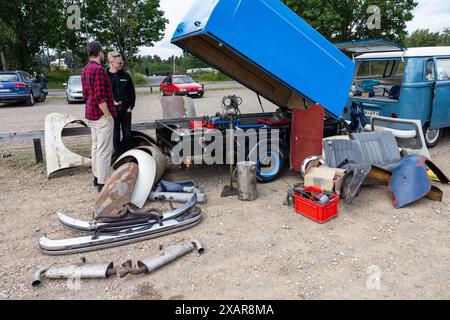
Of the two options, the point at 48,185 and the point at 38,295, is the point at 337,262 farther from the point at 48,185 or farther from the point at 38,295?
the point at 48,185

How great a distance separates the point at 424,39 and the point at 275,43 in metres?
37.6

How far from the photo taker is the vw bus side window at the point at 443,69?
6.73 m

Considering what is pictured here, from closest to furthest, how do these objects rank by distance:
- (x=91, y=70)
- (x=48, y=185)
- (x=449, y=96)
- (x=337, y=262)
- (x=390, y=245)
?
(x=337, y=262) < (x=390, y=245) < (x=91, y=70) < (x=48, y=185) < (x=449, y=96)

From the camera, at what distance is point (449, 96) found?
6.93 m

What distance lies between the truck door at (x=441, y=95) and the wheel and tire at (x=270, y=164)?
11.5ft

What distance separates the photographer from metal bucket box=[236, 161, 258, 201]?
4.64 meters

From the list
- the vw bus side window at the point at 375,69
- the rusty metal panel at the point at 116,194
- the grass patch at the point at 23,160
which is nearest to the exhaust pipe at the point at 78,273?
the rusty metal panel at the point at 116,194

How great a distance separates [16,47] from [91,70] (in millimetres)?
26655

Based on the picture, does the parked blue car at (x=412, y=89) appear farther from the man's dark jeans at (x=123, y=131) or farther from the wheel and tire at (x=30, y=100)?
the wheel and tire at (x=30, y=100)

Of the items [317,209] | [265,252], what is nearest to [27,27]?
[317,209]

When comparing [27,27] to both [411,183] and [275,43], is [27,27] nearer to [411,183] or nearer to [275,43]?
[275,43]

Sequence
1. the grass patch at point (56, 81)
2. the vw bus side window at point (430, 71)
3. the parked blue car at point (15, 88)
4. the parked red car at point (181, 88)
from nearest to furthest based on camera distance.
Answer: the vw bus side window at point (430, 71) < the parked blue car at point (15, 88) < the parked red car at point (181, 88) < the grass patch at point (56, 81)

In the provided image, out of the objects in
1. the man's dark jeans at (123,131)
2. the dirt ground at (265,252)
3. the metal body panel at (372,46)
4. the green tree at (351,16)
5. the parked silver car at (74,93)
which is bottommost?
the dirt ground at (265,252)
